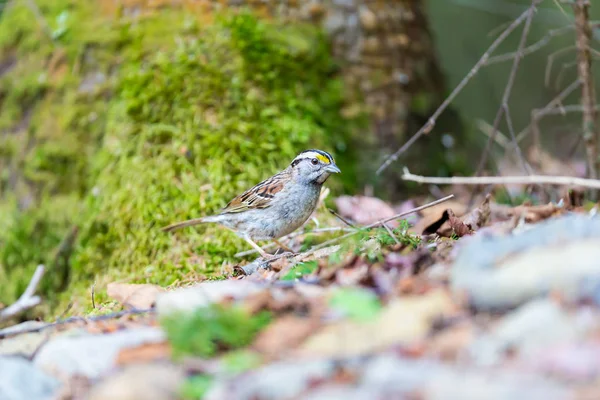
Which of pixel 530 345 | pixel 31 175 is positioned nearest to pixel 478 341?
pixel 530 345

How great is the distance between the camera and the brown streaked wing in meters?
5.21

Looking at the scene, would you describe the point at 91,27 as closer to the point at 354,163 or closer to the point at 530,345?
the point at 354,163

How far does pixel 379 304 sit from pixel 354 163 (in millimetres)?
3671

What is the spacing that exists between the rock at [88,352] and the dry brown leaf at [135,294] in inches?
23.8

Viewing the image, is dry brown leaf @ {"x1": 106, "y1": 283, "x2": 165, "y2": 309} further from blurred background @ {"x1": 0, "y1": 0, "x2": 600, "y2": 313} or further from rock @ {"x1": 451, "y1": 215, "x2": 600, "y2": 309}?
rock @ {"x1": 451, "y1": 215, "x2": 600, "y2": 309}

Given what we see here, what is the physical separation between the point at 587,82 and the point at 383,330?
3.53m

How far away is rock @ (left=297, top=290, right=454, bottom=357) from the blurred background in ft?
8.38

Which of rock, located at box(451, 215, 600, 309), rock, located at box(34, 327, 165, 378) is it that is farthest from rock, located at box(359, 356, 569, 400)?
rock, located at box(34, 327, 165, 378)

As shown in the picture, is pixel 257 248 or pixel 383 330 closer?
pixel 383 330

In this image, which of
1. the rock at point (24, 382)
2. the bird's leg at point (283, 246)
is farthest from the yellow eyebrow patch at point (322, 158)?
the rock at point (24, 382)

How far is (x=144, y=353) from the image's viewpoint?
8.20 ft

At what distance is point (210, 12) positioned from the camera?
19.2 ft

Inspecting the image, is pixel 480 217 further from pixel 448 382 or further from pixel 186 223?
pixel 448 382

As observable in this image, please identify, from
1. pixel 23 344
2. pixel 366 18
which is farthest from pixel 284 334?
pixel 366 18
